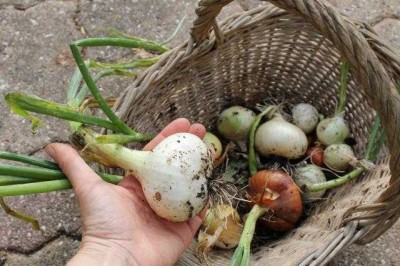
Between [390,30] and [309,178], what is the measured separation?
27.6 inches

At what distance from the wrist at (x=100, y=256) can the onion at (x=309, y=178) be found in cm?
46

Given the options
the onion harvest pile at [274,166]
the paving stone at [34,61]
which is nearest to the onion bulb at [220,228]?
the onion harvest pile at [274,166]

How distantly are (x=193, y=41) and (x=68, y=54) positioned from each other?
61 cm

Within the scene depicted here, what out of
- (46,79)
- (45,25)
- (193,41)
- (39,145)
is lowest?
(39,145)

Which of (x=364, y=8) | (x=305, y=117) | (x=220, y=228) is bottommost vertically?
(x=220, y=228)

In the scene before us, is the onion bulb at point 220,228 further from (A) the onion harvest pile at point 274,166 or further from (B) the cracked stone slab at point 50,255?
(B) the cracked stone slab at point 50,255

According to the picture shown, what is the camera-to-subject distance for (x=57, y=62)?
1.67 m

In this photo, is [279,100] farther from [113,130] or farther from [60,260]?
[60,260]

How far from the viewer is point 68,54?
168 cm

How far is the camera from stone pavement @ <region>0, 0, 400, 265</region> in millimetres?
1388

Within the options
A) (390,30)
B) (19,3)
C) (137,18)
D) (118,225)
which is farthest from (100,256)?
(390,30)

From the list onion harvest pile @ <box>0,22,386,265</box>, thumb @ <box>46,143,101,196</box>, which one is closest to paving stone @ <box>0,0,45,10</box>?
onion harvest pile @ <box>0,22,386,265</box>

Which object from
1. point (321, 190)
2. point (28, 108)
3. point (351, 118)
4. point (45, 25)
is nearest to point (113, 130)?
point (28, 108)

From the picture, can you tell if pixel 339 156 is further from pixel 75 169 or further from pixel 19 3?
pixel 19 3
